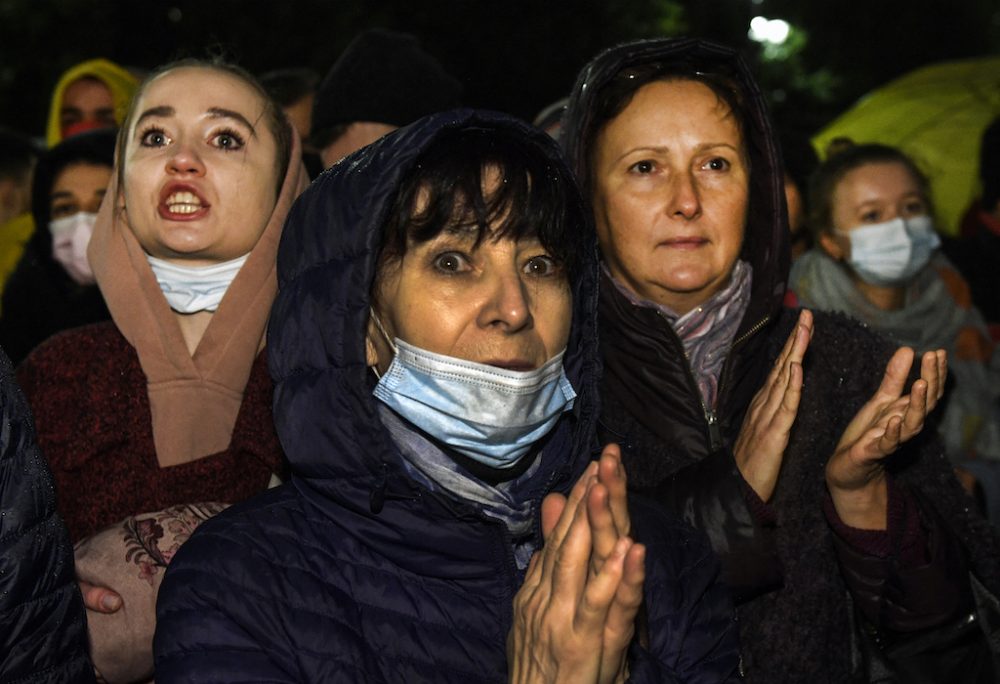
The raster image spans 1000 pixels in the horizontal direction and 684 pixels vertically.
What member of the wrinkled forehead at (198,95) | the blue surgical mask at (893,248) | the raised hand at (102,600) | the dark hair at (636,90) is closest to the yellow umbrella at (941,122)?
the blue surgical mask at (893,248)

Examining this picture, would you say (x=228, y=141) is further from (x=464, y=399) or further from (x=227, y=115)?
(x=464, y=399)

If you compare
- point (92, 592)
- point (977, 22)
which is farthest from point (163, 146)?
point (977, 22)

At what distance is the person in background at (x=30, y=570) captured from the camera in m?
2.29

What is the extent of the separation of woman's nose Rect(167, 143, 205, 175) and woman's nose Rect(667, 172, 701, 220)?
4.27 ft

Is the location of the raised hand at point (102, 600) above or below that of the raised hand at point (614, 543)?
below

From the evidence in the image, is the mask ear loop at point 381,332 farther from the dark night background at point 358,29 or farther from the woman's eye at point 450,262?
the dark night background at point 358,29

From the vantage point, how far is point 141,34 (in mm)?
10055

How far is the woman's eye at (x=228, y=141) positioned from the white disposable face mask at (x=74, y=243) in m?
1.44

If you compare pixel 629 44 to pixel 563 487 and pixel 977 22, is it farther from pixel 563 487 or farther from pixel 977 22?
pixel 977 22

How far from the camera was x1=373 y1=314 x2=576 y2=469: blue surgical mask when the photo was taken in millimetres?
2736

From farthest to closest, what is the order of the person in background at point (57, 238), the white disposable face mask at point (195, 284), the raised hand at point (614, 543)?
the person in background at point (57, 238)
the white disposable face mask at point (195, 284)
the raised hand at point (614, 543)

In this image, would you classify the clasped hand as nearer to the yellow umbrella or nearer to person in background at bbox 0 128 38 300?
person in background at bbox 0 128 38 300

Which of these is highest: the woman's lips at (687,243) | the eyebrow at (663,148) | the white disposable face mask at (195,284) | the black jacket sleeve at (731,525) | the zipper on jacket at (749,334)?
the eyebrow at (663,148)

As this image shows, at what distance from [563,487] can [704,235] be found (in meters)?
0.96
